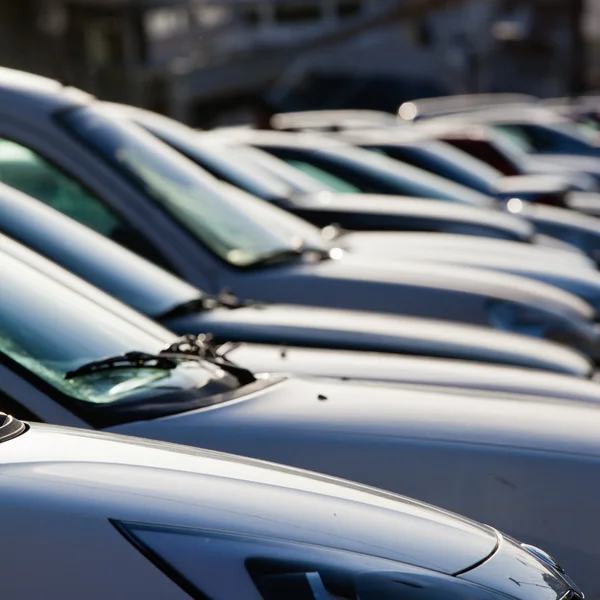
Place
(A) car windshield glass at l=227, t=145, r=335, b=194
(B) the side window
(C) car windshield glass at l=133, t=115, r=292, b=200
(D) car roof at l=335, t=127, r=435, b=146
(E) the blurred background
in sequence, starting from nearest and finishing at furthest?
(B) the side window → (C) car windshield glass at l=133, t=115, r=292, b=200 → (A) car windshield glass at l=227, t=145, r=335, b=194 → (D) car roof at l=335, t=127, r=435, b=146 → (E) the blurred background

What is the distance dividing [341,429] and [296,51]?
188ft

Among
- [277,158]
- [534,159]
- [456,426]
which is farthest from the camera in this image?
[534,159]

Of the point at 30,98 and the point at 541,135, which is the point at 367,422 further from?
the point at 541,135

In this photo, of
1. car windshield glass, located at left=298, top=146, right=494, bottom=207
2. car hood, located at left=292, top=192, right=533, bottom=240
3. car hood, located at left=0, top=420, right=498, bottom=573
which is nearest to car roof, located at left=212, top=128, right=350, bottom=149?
car windshield glass, located at left=298, top=146, right=494, bottom=207

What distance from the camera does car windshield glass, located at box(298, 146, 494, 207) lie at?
1024 centimetres

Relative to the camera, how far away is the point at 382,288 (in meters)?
6.27

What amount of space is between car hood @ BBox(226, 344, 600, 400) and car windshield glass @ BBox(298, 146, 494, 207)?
556 centimetres

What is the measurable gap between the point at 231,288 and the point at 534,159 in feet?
42.4

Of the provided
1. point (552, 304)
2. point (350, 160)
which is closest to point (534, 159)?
point (350, 160)

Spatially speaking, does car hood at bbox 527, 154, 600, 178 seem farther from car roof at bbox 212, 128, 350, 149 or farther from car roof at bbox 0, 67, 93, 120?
car roof at bbox 0, 67, 93, 120

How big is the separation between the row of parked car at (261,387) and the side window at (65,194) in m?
0.01

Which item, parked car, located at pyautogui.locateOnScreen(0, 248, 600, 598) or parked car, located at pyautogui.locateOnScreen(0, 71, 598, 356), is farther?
parked car, located at pyautogui.locateOnScreen(0, 71, 598, 356)

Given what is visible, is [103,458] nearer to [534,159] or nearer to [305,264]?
[305,264]

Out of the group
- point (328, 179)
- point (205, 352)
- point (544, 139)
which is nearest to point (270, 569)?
point (205, 352)
